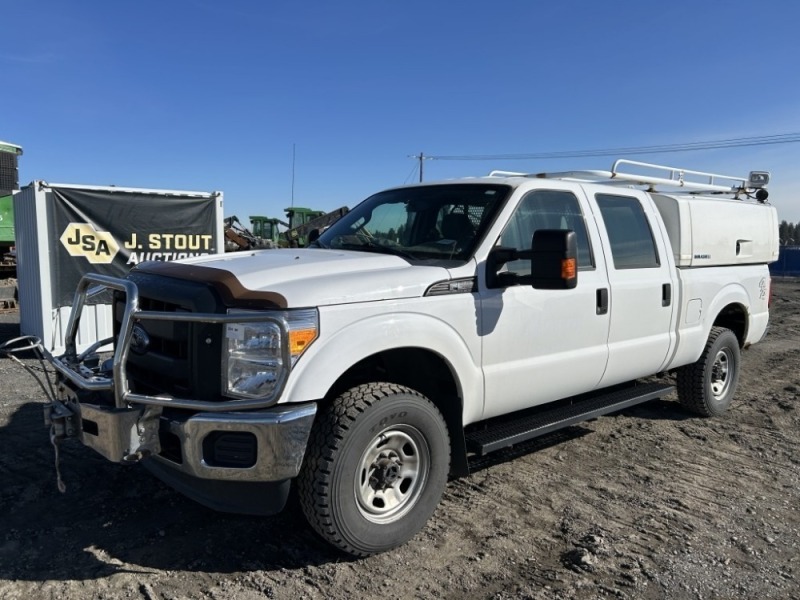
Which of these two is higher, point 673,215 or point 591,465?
point 673,215

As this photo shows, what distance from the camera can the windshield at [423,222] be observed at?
157 inches

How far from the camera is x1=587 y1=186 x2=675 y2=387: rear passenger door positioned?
4.68 meters

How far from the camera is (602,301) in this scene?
14.7 feet

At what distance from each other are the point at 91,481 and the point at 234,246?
1084cm

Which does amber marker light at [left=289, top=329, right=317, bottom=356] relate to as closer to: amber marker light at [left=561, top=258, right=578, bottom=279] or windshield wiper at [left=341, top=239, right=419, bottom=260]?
windshield wiper at [left=341, top=239, right=419, bottom=260]

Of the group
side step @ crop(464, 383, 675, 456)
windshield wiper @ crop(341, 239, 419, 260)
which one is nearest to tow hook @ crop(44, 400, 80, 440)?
windshield wiper @ crop(341, 239, 419, 260)

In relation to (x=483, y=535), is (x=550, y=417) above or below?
above

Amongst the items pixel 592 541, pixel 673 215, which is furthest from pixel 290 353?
pixel 673 215

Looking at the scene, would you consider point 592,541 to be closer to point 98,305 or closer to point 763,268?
point 763,268

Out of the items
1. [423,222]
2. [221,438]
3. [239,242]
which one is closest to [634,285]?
[423,222]

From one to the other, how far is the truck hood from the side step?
109 cm

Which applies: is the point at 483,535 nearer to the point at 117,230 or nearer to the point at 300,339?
the point at 300,339

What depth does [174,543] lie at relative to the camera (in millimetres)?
3494

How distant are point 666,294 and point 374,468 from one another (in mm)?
3045
